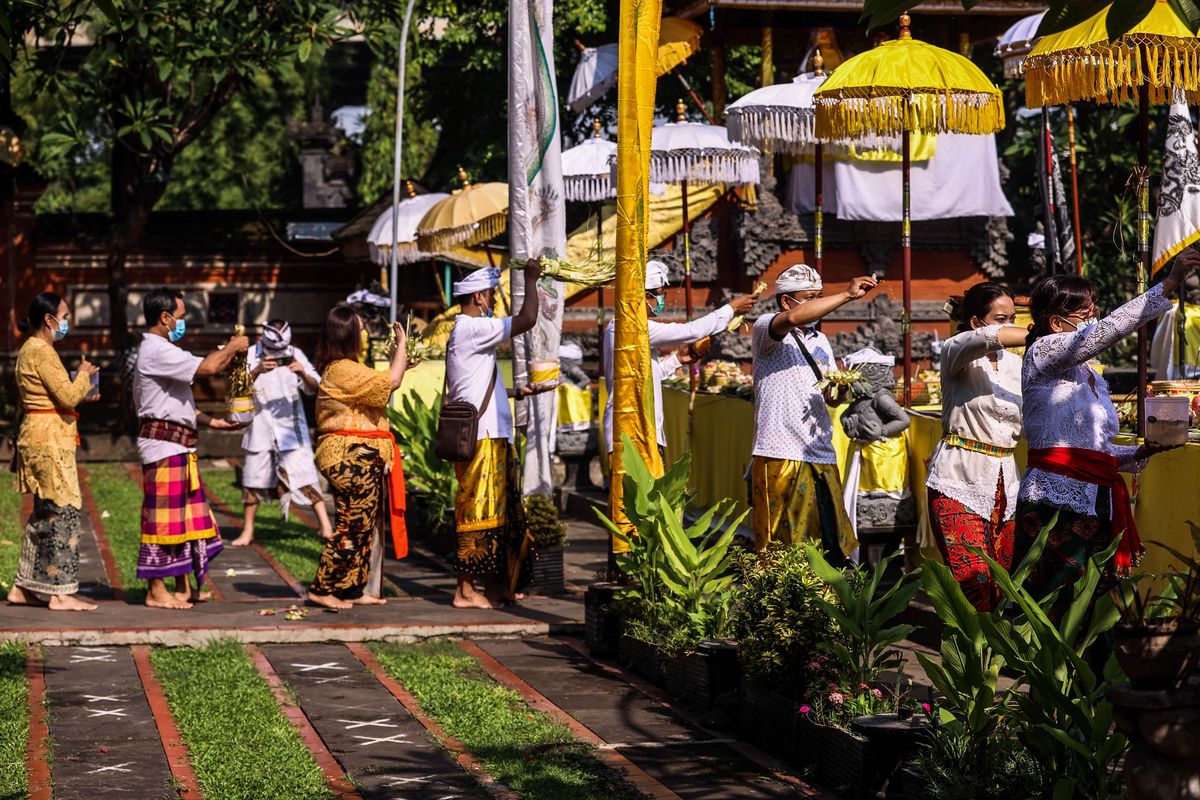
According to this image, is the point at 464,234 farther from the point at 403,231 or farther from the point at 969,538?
the point at 969,538

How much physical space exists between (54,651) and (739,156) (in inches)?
284

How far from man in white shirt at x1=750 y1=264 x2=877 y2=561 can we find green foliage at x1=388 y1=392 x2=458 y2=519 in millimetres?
4196

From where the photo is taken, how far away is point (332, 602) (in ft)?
33.2

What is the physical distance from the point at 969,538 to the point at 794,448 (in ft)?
4.14

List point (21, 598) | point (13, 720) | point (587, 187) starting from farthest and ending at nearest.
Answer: point (587, 187), point (21, 598), point (13, 720)

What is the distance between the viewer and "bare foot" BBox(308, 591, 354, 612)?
10.1 m

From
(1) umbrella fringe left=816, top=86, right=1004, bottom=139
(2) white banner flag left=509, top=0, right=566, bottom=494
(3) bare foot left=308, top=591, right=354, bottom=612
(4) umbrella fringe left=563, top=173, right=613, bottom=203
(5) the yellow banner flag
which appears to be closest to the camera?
(5) the yellow banner flag

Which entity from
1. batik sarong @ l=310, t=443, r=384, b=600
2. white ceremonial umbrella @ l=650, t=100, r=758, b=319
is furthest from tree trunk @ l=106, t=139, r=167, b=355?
batik sarong @ l=310, t=443, r=384, b=600

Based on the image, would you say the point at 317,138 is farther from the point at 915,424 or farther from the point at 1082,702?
the point at 1082,702

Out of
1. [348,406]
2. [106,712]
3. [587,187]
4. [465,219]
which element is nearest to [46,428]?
[348,406]

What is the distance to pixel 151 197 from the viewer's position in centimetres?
2309

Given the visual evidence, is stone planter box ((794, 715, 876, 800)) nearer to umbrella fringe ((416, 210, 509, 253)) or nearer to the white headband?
the white headband

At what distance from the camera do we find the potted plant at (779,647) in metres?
6.74

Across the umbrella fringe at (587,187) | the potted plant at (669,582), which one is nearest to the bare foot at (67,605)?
the potted plant at (669,582)
